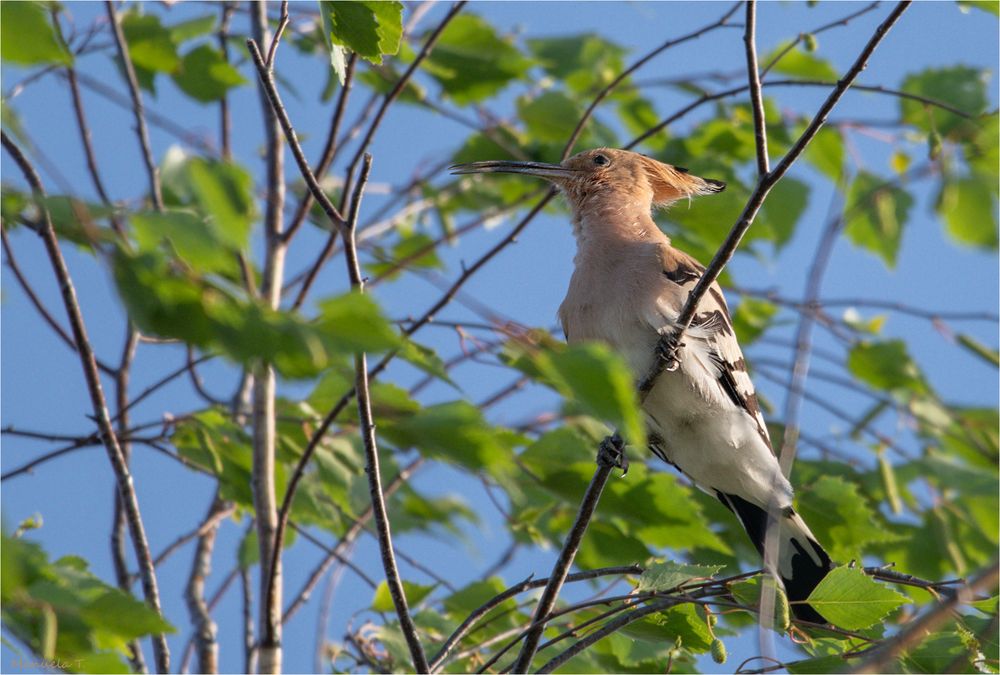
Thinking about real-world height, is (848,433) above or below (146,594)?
above

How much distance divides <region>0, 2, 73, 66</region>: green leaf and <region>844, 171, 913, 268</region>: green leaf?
116 inches

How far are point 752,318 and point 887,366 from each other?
0.57 m

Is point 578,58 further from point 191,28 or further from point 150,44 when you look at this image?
point 150,44

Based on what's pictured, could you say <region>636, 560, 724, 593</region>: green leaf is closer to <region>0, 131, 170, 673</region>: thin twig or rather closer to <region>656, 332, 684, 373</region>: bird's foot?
<region>656, 332, 684, 373</region>: bird's foot

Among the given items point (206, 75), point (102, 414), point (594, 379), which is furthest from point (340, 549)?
point (594, 379)

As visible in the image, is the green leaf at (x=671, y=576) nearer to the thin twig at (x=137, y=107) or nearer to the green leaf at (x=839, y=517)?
the green leaf at (x=839, y=517)

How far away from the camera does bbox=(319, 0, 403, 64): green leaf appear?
1.86m

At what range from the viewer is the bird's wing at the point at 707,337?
9.65ft

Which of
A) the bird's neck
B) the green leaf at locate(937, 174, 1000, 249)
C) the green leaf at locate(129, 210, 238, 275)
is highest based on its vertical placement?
the green leaf at locate(937, 174, 1000, 249)

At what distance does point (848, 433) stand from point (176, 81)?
2.52 m

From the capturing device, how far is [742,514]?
3307 mm

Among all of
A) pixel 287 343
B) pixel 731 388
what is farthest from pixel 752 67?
pixel 731 388

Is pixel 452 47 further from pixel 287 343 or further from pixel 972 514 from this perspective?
pixel 287 343

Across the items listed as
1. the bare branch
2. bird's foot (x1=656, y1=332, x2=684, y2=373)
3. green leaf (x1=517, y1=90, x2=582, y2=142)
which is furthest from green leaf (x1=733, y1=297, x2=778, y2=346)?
the bare branch
